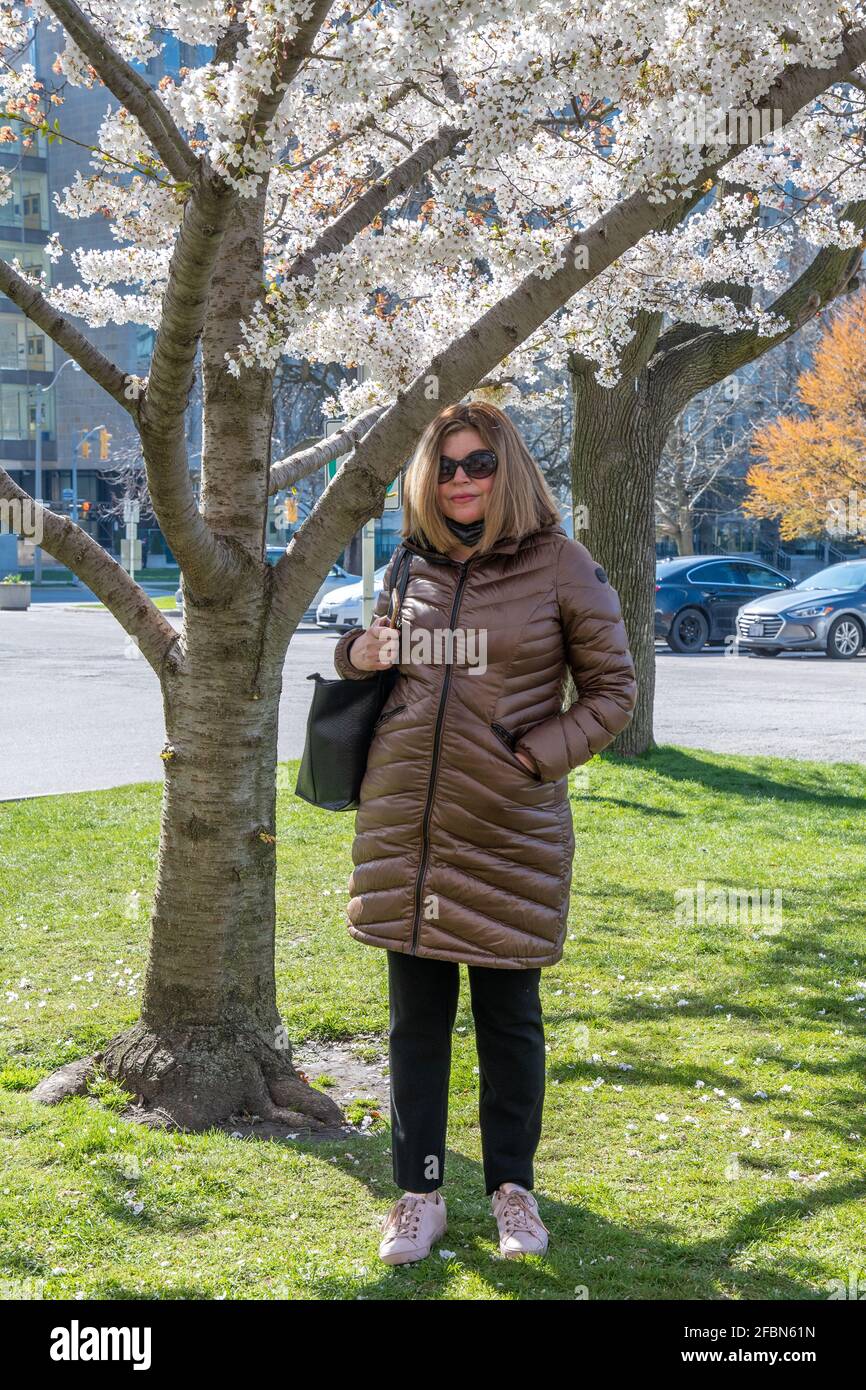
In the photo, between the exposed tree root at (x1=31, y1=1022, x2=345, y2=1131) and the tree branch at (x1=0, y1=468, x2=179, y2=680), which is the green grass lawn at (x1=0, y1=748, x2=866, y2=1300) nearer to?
the exposed tree root at (x1=31, y1=1022, x2=345, y2=1131)

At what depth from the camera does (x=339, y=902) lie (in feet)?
23.0

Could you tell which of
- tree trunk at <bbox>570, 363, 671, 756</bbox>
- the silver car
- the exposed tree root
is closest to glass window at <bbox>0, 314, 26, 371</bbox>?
the silver car

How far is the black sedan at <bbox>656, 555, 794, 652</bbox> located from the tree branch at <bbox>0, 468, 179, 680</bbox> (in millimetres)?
19935

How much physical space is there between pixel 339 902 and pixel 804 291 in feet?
21.1

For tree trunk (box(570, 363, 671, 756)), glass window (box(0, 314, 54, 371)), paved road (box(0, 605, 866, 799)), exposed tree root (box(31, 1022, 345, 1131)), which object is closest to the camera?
exposed tree root (box(31, 1022, 345, 1131))

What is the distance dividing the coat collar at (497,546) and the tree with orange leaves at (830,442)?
114 feet

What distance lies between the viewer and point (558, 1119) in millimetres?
4316

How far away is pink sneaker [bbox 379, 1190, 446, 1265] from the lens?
3.30 meters

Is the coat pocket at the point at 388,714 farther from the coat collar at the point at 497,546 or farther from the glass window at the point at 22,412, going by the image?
the glass window at the point at 22,412

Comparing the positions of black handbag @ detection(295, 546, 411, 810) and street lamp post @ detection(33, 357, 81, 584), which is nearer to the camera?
black handbag @ detection(295, 546, 411, 810)

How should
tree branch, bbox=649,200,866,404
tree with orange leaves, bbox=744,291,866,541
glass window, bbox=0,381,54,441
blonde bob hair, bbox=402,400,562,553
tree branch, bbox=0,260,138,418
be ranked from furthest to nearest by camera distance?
1. glass window, bbox=0,381,54,441
2. tree with orange leaves, bbox=744,291,866,541
3. tree branch, bbox=649,200,866,404
4. tree branch, bbox=0,260,138,418
5. blonde bob hair, bbox=402,400,562,553

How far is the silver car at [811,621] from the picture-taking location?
22.5 m

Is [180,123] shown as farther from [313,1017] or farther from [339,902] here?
[339,902]

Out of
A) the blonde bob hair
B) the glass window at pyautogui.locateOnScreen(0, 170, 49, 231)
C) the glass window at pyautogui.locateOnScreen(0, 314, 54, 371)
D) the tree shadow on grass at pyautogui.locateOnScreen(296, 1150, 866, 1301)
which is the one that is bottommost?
the tree shadow on grass at pyautogui.locateOnScreen(296, 1150, 866, 1301)
